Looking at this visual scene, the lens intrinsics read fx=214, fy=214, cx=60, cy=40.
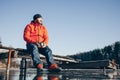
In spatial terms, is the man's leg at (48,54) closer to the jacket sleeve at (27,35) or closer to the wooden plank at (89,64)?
the jacket sleeve at (27,35)

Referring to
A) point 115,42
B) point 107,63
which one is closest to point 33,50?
point 107,63

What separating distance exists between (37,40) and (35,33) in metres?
0.26

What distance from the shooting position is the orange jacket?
20.9 feet

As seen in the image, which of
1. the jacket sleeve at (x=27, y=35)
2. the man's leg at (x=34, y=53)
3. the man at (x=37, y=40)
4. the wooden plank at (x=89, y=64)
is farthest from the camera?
the wooden plank at (x=89, y=64)

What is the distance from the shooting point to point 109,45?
16344 millimetres

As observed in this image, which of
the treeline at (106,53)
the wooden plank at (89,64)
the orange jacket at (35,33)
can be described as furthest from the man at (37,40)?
the treeline at (106,53)

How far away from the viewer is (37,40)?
6.57 meters

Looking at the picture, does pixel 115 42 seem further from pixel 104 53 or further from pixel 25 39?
pixel 25 39

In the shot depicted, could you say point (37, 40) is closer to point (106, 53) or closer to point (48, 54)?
point (48, 54)

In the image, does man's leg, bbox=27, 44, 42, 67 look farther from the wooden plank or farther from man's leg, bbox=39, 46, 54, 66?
the wooden plank

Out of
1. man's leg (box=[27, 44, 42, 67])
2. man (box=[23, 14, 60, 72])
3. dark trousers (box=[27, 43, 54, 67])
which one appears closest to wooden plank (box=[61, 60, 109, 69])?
man (box=[23, 14, 60, 72])

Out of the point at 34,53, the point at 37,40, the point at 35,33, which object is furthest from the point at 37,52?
the point at 35,33

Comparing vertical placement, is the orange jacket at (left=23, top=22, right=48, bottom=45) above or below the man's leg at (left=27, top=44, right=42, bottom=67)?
above

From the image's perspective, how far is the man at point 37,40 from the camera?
19.5 ft
